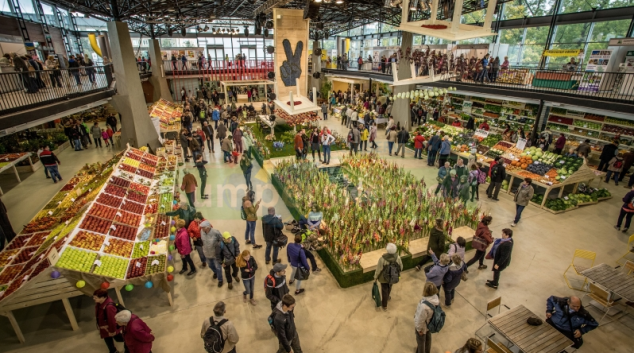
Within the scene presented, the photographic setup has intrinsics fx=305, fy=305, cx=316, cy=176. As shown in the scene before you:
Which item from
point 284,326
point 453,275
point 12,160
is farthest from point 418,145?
point 12,160

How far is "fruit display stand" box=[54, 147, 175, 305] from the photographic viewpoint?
4.70 m

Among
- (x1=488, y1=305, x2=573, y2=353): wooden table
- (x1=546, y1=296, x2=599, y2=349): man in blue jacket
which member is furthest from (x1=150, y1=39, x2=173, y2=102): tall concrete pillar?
(x1=546, y1=296, x2=599, y2=349): man in blue jacket

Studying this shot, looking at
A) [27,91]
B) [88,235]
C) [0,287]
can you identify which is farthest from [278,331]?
[27,91]

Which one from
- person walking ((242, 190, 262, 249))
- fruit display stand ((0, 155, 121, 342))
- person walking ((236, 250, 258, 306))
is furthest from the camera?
person walking ((242, 190, 262, 249))

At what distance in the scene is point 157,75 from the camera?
23172 millimetres

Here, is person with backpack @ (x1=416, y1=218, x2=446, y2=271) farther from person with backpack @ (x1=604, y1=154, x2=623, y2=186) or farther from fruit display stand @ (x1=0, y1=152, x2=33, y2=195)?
fruit display stand @ (x1=0, y1=152, x2=33, y2=195)

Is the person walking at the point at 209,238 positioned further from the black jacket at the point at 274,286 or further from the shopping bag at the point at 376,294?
the shopping bag at the point at 376,294

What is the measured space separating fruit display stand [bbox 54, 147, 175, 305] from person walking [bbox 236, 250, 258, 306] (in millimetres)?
1287

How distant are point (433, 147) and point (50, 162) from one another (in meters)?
13.4

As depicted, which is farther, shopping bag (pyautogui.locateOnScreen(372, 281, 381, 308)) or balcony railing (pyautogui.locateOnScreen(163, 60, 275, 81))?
balcony railing (pyautogui.locateOnScreen(163, 60, 275, 81))

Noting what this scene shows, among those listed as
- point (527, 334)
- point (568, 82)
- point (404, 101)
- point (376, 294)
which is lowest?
point (376, 294)

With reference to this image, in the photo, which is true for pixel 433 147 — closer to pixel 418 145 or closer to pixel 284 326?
pixel 418 145

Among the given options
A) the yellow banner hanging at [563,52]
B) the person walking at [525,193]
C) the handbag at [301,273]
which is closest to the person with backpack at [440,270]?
the handbag at [301,273]

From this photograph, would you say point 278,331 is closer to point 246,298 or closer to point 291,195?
point 246,298
